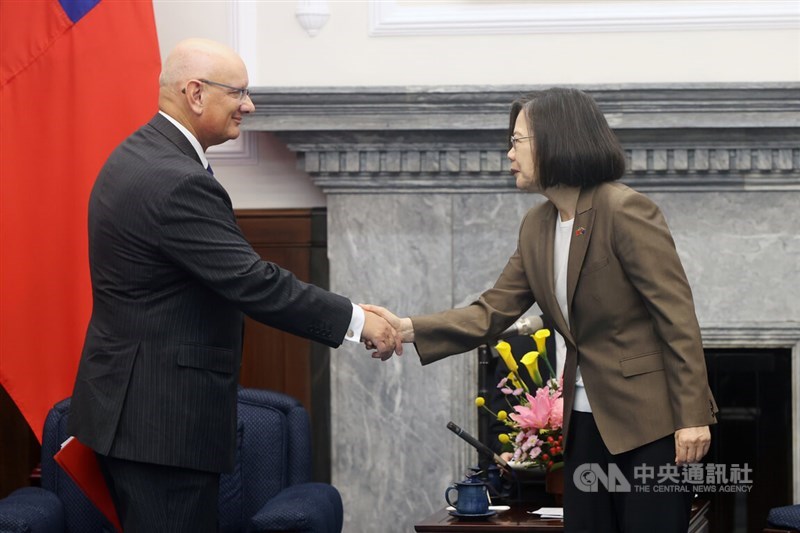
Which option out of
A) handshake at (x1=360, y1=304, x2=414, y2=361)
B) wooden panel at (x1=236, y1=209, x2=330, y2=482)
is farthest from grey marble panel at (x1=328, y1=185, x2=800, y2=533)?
handshake at (x1=360, y1=304, x2=414, y2=361)

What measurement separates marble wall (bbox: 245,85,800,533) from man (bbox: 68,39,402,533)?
1604 mm

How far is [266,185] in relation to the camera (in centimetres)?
430

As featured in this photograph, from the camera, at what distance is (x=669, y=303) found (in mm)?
2453

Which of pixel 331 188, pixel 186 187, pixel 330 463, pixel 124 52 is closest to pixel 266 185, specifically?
pixel 331 188

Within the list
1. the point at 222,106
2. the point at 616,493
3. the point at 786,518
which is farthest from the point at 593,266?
the point at 786,518

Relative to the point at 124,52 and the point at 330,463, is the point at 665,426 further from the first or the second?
the point at 124,52

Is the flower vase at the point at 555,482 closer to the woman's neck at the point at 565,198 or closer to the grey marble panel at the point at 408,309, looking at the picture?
the grey marble panel at the point at 408,309

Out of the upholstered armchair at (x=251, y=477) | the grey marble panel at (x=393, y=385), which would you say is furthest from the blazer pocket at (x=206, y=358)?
the grey marble panel at (x=393, y=385)

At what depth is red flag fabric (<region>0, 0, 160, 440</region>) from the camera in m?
3.91

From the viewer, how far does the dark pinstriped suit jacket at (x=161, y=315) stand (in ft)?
7.89

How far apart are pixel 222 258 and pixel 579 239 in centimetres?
75

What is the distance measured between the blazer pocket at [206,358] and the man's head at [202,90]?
0.51 meters

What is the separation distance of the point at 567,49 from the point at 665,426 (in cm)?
197

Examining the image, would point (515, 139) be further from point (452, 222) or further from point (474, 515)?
point (452, 222)
